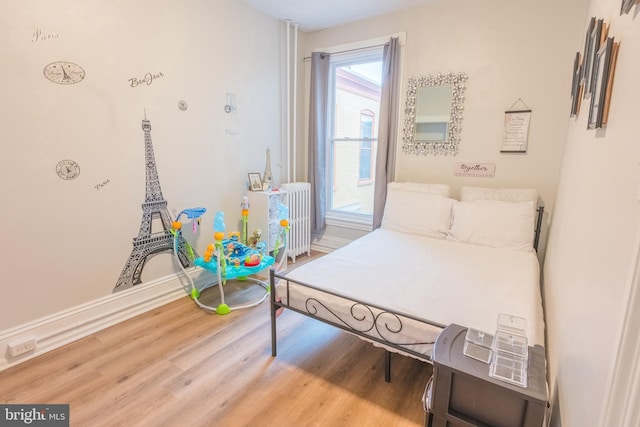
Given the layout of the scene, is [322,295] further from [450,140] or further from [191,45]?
[191,45]

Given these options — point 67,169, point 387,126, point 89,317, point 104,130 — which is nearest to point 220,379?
point 89,317

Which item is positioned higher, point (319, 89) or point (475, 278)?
point (319, 89)

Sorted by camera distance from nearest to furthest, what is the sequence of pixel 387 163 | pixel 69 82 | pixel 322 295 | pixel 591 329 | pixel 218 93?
pixel 591 329
pixel 322 295
pixel 69 82
pixel 218 93
pixel 387 163

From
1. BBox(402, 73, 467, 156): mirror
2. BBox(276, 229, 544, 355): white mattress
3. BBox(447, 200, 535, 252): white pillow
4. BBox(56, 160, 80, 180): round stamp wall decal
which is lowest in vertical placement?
BBox(276, 229, 544, 355): white mattress

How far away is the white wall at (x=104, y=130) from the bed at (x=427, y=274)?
1386 millimetres

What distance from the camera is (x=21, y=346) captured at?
1.97 metres

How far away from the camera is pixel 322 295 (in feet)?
5.96

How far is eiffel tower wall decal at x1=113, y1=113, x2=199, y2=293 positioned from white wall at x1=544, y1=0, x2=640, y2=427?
Answer: 8.99ft

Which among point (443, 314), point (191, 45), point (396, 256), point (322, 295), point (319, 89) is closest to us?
point (443, 314)

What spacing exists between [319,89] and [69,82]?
2.47 m

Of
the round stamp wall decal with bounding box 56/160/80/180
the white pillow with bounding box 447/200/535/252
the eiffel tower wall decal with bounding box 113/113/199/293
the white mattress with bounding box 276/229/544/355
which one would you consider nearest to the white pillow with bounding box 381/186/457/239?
the white pillow with bounding box 447/200/535/252

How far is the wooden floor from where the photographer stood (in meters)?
1.63

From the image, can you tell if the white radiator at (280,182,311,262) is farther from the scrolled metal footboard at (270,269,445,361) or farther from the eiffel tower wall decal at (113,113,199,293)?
the scrolled metal footboard at (270,269,445,361)

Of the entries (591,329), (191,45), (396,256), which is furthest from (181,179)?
(591,329)
